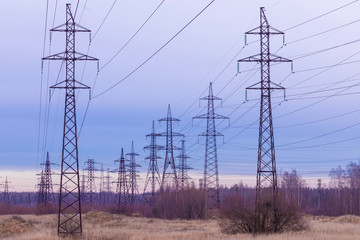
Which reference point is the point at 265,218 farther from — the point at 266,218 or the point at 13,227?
the point at 13,227

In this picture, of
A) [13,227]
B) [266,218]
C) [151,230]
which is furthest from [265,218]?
[13,227]

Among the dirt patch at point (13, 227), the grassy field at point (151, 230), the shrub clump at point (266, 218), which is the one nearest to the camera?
the grassy field at point (151, 230)

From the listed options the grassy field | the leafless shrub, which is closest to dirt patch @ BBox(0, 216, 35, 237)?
the grassy field

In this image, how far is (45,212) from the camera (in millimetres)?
96875

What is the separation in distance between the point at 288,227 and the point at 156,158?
145ft

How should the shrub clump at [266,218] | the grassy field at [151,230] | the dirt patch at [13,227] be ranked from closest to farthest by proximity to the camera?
the grassy field at [151,230] → the shrub clump at [266,218] → the dirt patch at [13,227]

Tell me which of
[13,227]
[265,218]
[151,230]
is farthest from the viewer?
[13,227]

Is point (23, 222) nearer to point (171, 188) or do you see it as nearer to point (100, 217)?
point (100, 217)

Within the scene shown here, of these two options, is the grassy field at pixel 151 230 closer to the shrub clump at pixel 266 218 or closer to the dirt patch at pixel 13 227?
the dirt patch at pixel 13 227

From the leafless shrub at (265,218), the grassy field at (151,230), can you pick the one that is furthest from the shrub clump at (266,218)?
the grassy field at (151,230)

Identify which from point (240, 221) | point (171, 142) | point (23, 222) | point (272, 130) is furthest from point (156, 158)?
point (272, 130)

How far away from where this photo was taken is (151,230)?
55.3 metres

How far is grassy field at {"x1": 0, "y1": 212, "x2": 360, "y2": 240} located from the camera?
38719 mm

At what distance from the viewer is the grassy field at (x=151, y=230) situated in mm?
38719
